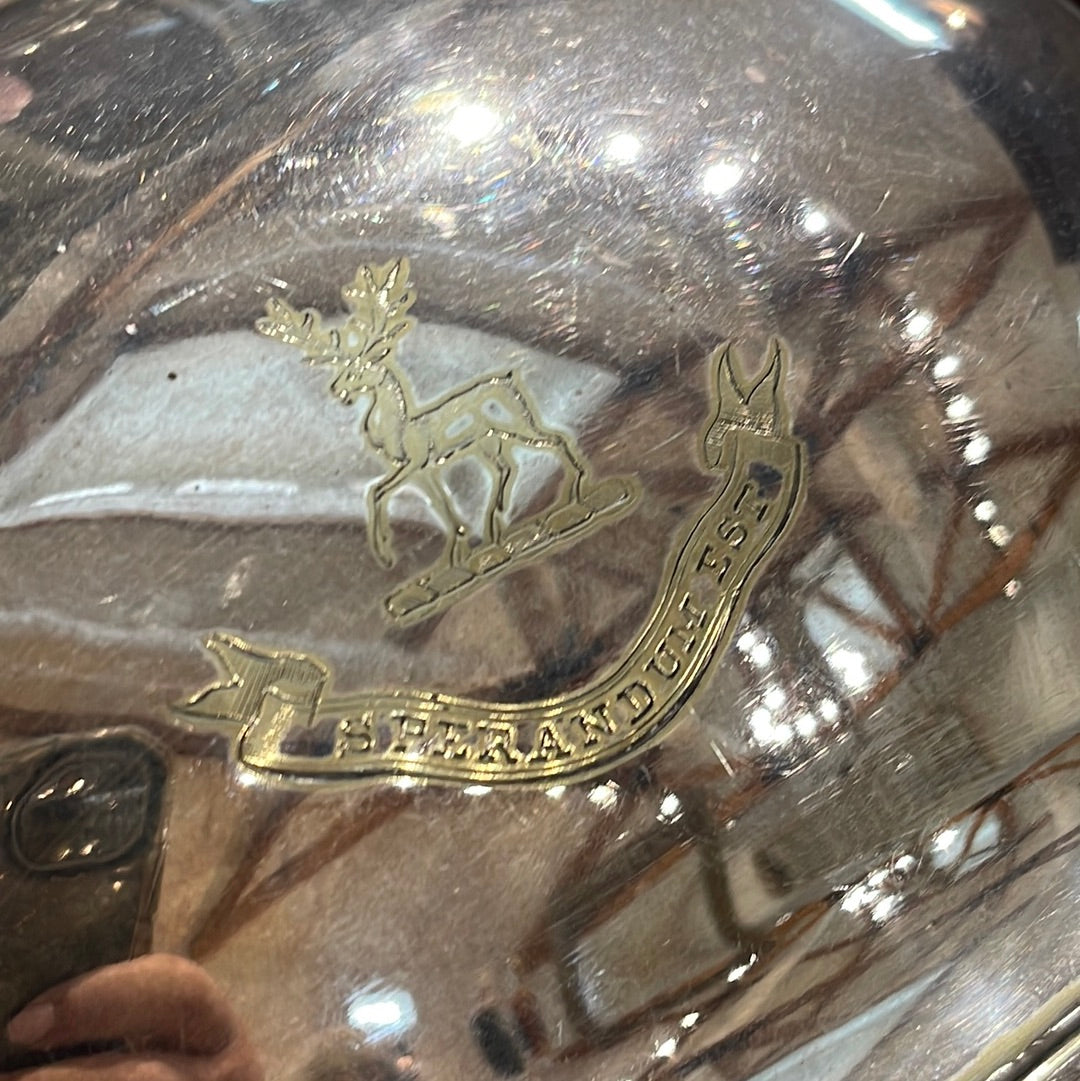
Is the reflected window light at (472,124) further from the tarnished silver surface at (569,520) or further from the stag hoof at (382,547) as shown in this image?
the stag hoof at (382,547)

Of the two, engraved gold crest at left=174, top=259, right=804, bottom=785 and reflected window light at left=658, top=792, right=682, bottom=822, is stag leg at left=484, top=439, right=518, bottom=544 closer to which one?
engraved gold crest at left=174, top=259, right=804, bottom=785

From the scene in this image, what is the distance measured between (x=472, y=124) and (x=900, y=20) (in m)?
0.23

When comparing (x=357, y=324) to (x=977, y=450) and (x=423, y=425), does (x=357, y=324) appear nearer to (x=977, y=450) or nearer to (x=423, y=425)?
(x=423, y=425)

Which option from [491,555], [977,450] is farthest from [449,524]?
[977,450]

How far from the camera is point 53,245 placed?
49cm

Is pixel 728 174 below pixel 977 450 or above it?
above

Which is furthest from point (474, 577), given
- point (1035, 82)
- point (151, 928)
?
point (1035, 82)

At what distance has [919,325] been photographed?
1.66 ft

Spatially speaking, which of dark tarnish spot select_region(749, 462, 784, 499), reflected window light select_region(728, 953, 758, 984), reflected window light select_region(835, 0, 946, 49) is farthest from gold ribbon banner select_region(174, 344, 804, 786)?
reflected window light select_region(835, 0, 946, 49)

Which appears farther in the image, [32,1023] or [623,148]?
[623,148]

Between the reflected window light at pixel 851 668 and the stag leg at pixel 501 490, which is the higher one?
the stag leg at pixel 501 490

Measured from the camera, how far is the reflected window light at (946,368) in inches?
19.7

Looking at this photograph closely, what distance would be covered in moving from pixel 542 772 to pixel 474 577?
9 centimetres

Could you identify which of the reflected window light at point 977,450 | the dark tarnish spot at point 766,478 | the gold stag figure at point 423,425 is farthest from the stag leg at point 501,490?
the reflected window light at point 977,450
